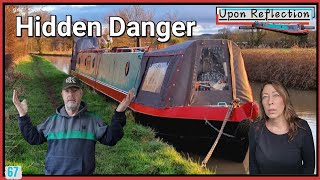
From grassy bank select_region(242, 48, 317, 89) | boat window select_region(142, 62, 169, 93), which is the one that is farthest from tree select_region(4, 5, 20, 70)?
grassy bank select_region(242, 48, 317, 89)

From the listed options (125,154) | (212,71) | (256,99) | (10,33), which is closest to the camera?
(125,154)

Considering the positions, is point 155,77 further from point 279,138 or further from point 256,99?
point 279,138

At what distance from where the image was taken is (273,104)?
3.02 m

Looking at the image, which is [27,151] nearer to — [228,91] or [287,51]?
[228,91]

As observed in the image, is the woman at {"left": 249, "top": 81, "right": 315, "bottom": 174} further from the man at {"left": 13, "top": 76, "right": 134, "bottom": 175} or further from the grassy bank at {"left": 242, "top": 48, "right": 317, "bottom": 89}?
the grassy bank at {"left": 242, "top": 48, "right": 317, "bottom": 89}

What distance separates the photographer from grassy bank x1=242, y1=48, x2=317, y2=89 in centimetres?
1686

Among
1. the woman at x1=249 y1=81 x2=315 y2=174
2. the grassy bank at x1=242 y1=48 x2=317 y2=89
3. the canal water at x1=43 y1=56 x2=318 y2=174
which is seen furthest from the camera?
the grassy bank at x1=242 y1=48 x2=317 y2=89

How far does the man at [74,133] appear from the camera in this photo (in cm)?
349

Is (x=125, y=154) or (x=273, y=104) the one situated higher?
(x=273, y=104)

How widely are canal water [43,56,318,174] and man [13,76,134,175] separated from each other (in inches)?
117

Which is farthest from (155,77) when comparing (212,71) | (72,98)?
(72,98)

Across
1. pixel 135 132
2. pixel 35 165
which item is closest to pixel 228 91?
pixel 135 132

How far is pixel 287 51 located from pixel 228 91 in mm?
10328

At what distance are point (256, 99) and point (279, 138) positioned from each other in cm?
850
